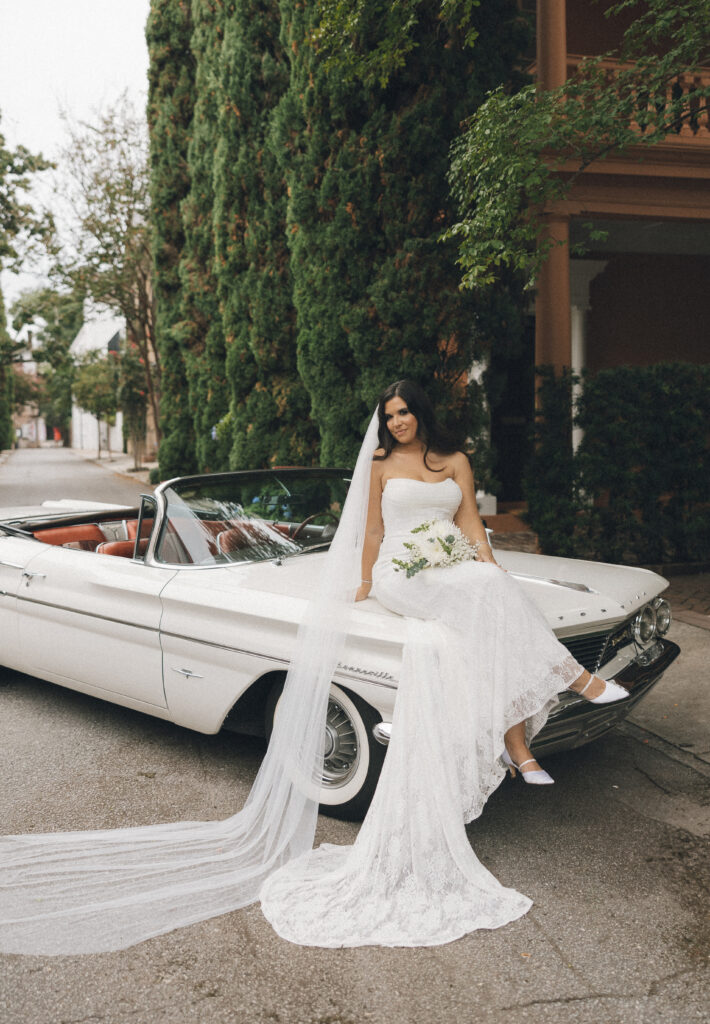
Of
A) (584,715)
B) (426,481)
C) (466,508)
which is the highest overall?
(426,481)

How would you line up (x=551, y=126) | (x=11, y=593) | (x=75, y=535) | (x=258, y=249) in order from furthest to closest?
1. (x=258, y=249)
2. (x=551, y=126)
3. (x=75, y=535)
4. (x=11, y=593)

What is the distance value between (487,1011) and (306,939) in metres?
0.60

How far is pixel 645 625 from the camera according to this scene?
151 inches

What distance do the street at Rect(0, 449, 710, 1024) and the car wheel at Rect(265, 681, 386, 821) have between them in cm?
11

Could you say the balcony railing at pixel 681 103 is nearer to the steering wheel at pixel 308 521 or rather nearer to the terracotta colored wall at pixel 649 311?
the terracotta colored wall at pixel 649 311

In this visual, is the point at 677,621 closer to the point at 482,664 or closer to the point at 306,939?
the point at 482,664

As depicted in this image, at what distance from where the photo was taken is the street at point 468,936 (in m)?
2.29

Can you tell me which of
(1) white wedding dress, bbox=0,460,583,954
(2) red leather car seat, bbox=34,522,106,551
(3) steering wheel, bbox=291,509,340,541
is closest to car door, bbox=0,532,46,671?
(2) red leather car seat, bbox=34,522,106,551

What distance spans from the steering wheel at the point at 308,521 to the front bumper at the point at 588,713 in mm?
1683

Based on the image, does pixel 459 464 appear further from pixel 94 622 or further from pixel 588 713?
pixel 94 622

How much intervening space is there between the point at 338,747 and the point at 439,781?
57 centimetres

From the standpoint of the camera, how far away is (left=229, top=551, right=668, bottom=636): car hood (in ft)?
10.9

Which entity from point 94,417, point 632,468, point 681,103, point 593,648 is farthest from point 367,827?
point 94,417

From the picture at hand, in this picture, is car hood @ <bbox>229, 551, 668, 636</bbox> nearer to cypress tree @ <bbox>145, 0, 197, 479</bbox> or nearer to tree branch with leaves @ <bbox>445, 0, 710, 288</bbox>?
tree branch with leaves @ <bbox>445, 0, 710, 288</bbox>
